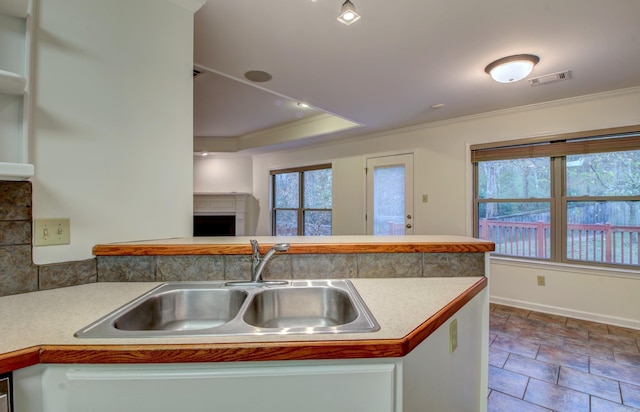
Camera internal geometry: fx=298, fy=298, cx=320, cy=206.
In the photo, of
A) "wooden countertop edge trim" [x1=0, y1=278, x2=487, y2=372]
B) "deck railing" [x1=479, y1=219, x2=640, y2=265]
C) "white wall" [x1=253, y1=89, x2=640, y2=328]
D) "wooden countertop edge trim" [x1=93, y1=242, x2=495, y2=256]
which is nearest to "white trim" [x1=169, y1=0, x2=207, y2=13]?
"wooden countertop edge trim" [x1=93, y1=242, x2=495, y2=256]

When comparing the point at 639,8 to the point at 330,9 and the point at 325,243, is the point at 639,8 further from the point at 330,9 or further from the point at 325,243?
the point at 325,243

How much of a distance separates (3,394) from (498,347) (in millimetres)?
3012

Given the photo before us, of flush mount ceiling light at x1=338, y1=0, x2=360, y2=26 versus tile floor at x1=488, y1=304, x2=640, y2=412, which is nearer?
flush mount ceiling light at x1=338, y1=0, x2=360, y2=26

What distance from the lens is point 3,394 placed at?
691 millimetres

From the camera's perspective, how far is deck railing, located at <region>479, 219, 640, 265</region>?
9.73ft

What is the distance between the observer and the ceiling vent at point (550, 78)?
2.57 meters

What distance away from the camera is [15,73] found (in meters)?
1.12

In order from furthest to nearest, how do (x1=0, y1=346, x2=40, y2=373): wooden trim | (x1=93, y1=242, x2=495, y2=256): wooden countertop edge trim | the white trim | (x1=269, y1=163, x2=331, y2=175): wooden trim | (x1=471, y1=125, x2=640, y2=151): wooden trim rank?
(x1=269, y1=163, x2=331, y2=175): wooden trim < (x1=471, y1=125, x2=640, y2=151): wooden trim < the white trim < (x1=93, y1=242, x2=495, y2=256): wooden countertop edge trim < (x1=0, y1=346, x2=40, y2=373): wooden trim

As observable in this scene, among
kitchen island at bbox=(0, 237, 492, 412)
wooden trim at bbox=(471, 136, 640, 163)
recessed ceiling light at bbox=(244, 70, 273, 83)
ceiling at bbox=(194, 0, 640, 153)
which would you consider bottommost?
kitchen island at bbox=(0, 237, 492, 412)

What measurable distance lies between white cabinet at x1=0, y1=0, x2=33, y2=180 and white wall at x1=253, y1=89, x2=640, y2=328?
4.02 m

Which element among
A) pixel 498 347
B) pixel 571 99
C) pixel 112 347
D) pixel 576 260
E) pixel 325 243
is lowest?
pixel 498 347

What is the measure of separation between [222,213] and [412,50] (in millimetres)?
5153

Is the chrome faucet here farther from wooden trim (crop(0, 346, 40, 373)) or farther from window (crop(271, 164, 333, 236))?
window (crop(271, 164, 333, 236))

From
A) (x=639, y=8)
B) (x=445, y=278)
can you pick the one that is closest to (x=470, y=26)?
(x=639, y=8)
